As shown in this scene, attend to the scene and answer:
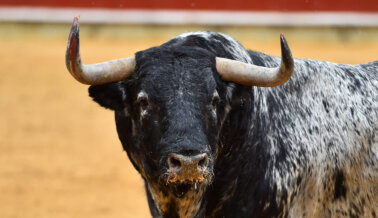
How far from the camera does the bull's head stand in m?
3.01

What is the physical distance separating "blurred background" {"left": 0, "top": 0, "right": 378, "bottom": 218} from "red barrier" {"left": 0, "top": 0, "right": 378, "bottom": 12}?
0.6 inches

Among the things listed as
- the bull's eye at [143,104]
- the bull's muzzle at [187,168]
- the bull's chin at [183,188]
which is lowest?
the bull's chin at [183,188]

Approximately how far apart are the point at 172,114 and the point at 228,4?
9468 millimetres

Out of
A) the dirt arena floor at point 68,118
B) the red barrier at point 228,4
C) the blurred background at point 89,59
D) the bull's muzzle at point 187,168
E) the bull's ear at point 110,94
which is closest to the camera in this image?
the bull's muzzle at point 187,168

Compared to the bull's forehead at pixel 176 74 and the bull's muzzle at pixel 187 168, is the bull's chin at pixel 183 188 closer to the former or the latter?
the bull's muzzle at pixel 187 168

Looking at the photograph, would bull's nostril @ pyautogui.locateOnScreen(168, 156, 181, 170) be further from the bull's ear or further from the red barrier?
the red barrier

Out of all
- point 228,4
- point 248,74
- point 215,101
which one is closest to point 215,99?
point 215,101

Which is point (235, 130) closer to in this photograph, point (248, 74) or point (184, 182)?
point (248, 74)

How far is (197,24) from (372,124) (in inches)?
341

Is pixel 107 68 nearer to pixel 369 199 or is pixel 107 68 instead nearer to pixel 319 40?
pixel 369 199

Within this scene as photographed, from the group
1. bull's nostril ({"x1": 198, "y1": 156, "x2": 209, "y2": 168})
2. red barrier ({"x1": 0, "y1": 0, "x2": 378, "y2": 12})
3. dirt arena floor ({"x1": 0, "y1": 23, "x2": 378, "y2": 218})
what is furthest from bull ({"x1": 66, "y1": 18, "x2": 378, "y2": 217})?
red barrier ({"x1": 0, "y1": 0, "x2": 378, "y2": 12})

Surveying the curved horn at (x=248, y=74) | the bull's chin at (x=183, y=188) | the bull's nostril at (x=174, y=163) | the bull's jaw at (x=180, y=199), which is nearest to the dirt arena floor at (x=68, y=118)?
the bull's jaw at (x=180, y=199)

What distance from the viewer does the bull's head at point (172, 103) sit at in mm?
3008

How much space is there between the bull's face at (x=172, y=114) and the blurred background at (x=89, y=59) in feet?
8.22
